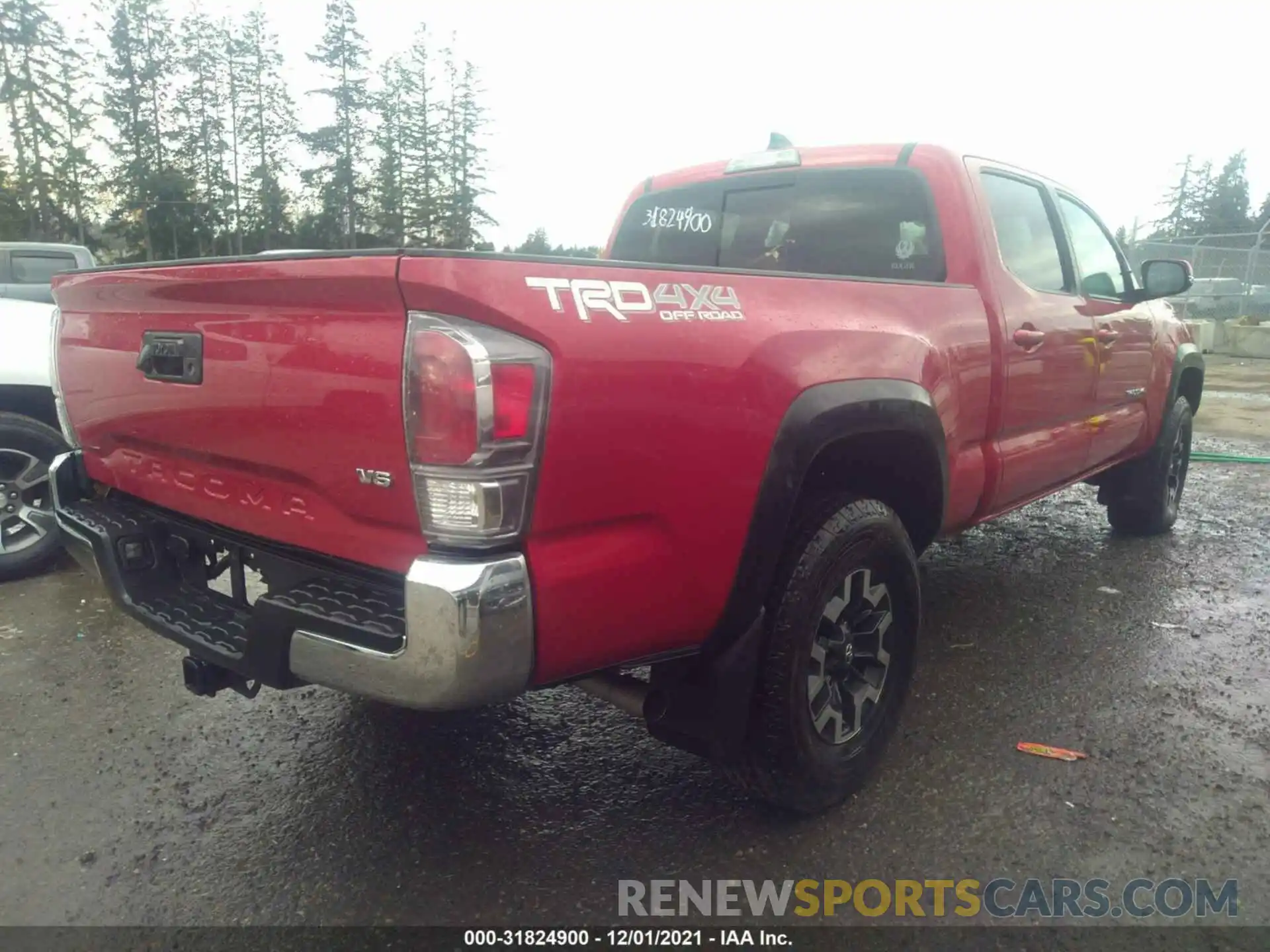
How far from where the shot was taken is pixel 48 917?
83.6 inches

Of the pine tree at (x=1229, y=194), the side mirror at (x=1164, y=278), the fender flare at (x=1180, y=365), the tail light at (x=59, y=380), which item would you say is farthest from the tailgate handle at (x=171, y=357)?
the pine tree at (x=1229, y=194)

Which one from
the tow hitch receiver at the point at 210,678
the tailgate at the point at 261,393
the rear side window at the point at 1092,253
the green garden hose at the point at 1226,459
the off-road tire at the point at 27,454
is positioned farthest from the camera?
the green garden hose at the point at 1226,459

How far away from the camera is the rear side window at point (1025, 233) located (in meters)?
3.48

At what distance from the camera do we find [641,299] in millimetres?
1906

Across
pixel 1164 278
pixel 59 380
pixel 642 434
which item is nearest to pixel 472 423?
pixel 642 434

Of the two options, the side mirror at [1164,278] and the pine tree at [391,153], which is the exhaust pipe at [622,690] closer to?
the side mirror at [1164,278]

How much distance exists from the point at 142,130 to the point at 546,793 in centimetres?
4230

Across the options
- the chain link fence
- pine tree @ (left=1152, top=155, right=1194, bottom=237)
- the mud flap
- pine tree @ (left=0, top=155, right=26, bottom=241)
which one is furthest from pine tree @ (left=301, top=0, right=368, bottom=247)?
pine tree @ (left=1152, top=155, right=1194, bottom=237)

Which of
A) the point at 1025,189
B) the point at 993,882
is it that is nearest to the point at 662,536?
the point at 993,882

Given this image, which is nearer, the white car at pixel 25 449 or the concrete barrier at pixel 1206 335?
the white car at pixel 25 449

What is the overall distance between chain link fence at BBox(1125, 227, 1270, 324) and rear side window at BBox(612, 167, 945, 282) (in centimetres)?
1851

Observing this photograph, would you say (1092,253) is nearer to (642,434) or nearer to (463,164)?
(642,434)

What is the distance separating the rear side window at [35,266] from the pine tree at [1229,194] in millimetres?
78877

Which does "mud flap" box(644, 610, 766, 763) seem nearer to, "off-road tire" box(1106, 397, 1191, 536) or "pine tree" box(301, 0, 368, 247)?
"off-road tire" box(1106, 397, 1191, 536)
